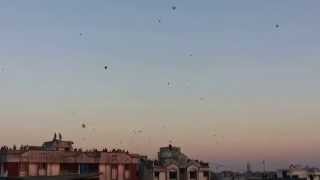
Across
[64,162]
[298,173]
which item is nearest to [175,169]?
[64,162]

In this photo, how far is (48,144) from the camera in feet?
362

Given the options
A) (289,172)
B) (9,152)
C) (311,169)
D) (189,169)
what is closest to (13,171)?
(9,152)

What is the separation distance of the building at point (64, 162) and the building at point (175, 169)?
3.54 m

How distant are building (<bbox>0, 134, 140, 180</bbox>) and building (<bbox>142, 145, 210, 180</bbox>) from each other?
139 inches

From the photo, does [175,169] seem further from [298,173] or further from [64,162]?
[298,173]

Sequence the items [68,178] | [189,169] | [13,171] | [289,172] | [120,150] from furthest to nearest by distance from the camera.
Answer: [289,172] < [189,169] < [120,150] < [13,171] < [68,178]

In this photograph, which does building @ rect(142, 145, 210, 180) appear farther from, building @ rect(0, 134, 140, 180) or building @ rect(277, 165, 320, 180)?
building @ rect(277, 165, 320, 180)

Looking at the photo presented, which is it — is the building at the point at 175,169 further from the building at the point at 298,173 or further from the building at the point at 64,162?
the building at the point at 298,173

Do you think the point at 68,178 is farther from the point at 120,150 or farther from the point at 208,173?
the point at 208,173

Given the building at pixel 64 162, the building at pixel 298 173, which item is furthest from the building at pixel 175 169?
the building at pixel 298 173

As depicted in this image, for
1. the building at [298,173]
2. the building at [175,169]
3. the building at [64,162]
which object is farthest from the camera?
the building at [298,173]

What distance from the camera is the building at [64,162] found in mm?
90812

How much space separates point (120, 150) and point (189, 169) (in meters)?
16.8

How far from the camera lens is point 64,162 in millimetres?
96688
